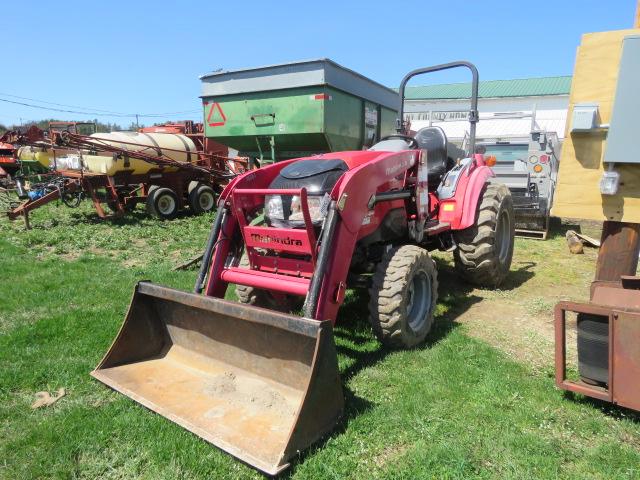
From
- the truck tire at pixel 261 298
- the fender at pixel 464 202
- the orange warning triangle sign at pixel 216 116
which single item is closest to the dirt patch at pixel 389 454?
the truck tire at pixel 261 298

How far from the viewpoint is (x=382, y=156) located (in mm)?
3889

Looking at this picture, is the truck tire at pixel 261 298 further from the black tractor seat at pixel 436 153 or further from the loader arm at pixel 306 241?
the black tractor seat at pixel 436 153

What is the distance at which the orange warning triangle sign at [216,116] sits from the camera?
27.6ft

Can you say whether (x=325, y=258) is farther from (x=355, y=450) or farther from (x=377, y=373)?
(x=355, y=450)

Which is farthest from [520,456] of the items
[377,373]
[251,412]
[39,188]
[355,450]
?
[39,188]

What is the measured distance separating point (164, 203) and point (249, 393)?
341 inches

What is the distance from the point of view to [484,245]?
5.11m

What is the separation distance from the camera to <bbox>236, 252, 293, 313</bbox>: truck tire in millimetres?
4051

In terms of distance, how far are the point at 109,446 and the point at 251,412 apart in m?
0.78

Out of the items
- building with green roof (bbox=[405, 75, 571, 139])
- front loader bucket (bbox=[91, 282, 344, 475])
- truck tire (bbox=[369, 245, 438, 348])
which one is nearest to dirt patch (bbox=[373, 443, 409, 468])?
front loader bucket (bbox=[91, 282, 344, 475])

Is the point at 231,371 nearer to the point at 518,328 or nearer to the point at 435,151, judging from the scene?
the point at 518,328

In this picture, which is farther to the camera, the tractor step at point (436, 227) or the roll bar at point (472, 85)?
the roll bar at point (472, 85)

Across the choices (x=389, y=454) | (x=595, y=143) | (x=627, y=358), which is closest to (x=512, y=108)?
(x=595, y=143)

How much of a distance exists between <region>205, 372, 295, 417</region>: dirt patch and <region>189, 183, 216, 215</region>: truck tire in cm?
878
